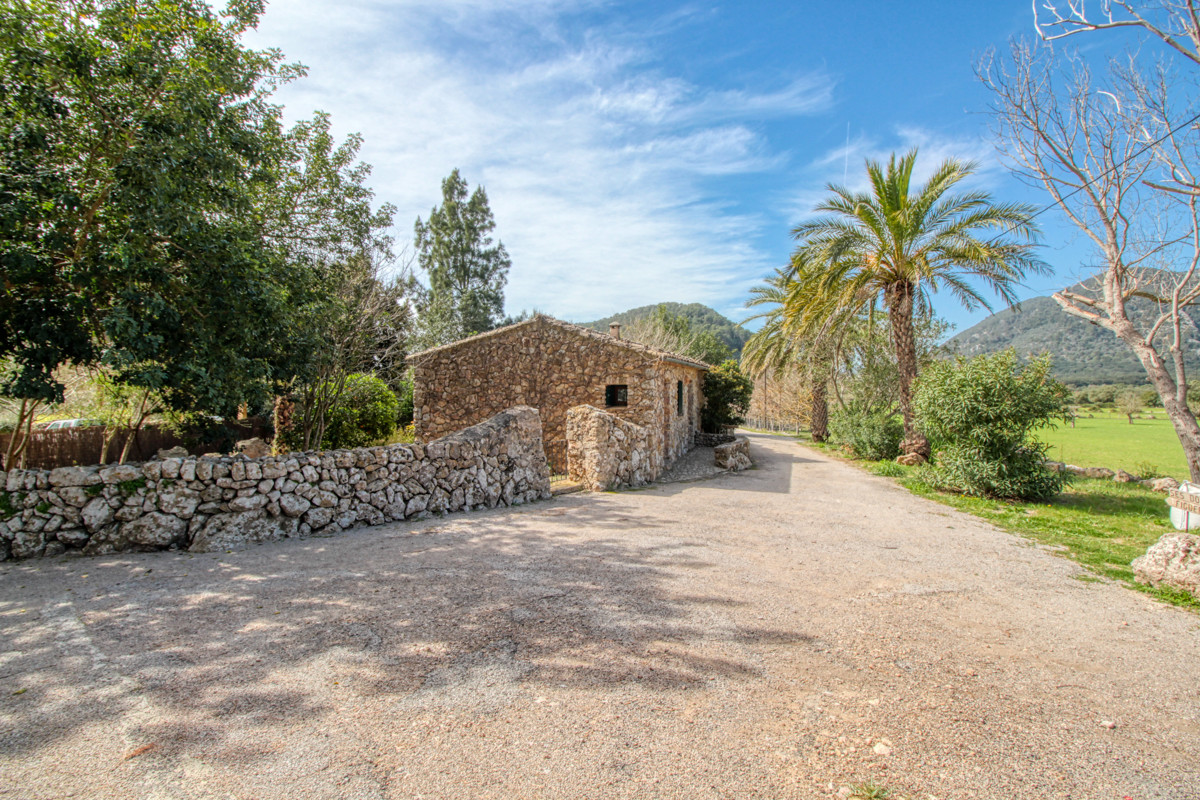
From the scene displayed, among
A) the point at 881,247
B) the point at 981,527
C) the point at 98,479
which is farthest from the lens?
the point at 881,247

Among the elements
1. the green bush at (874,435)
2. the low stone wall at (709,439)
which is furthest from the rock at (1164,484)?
the low stone wall at (709,439)

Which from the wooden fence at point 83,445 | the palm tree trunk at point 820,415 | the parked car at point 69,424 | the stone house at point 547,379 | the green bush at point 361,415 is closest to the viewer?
the wooden fence at point 83,445

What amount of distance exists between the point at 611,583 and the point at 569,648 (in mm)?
1428

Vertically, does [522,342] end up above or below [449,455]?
above

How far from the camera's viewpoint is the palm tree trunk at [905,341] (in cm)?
1406

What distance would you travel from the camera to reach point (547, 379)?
14148mm

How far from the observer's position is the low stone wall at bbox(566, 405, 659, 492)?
10609 millimetres

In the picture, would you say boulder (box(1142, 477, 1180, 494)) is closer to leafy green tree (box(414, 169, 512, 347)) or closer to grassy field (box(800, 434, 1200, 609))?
grassy field (box(800, 434, 1200, 609))

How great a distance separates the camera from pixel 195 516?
6469 mm

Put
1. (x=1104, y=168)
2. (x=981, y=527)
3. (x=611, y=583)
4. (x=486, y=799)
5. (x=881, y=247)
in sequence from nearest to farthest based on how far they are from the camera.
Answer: (x=486, y=799)
(x=611, y=583)
(x=981, y=527)
(x=1104, y=168)
(x=881, y=247)

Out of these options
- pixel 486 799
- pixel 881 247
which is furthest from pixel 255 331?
pixel 881 247

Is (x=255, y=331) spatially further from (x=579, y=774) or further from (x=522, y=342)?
(x=522, y=342)

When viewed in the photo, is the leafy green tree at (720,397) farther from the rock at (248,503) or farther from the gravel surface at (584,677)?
the rock at (248,503)

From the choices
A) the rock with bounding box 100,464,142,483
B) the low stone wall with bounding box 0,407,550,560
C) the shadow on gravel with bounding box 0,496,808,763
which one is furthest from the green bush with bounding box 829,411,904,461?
the rock with bounding box 100,464,142,483
